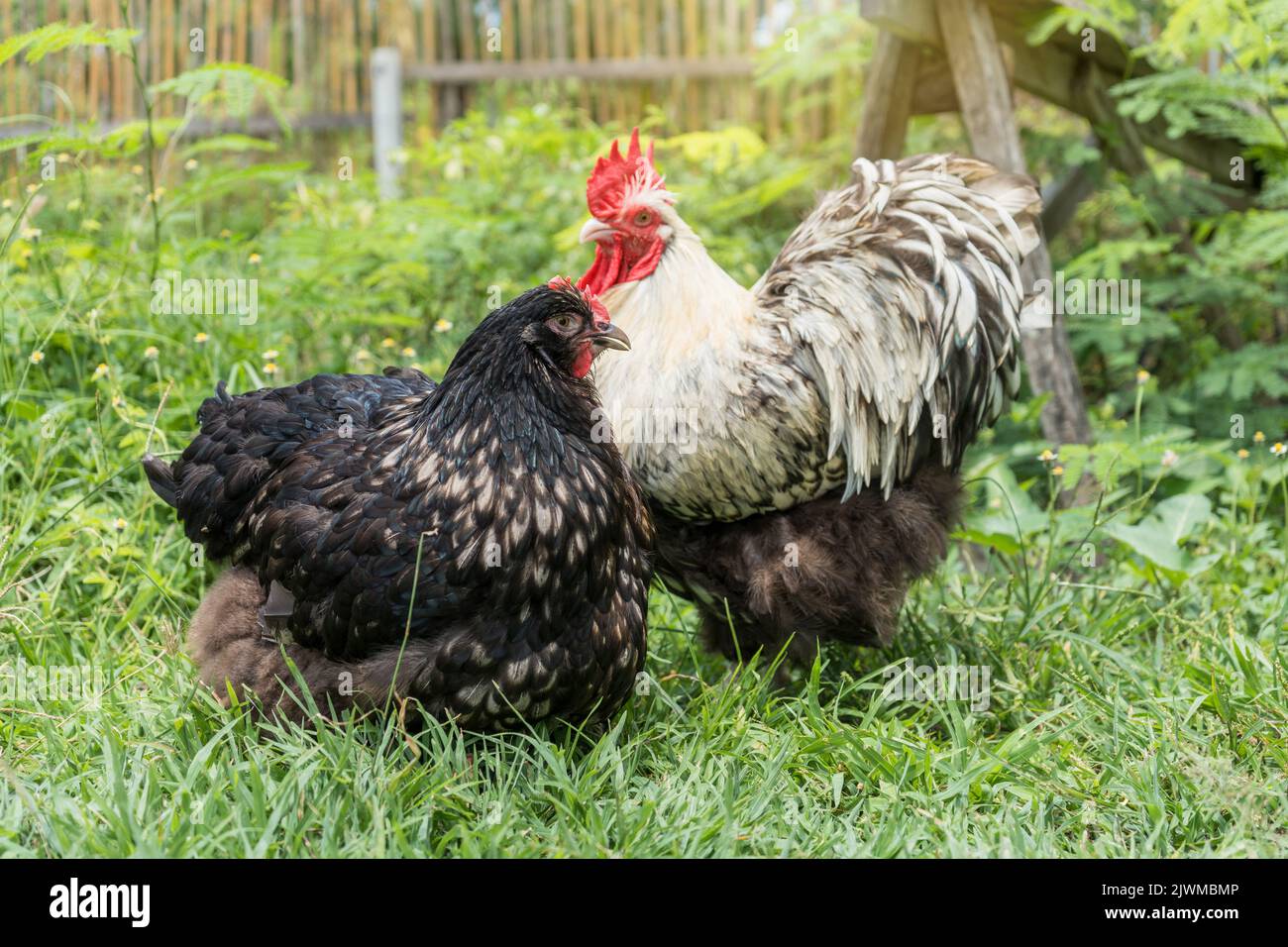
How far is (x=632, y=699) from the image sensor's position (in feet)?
11.3

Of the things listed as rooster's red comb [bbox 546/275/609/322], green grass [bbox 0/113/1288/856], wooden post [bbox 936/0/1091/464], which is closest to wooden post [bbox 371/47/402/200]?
green grass [bbox 0/113/1288/856]

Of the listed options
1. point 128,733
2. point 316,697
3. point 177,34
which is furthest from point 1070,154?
point 177,34

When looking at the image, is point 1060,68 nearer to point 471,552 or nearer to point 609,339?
point 609,339

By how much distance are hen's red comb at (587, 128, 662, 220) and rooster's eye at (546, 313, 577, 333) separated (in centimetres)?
86

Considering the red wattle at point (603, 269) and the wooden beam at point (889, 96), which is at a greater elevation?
the wooden beam at point (889, 96)

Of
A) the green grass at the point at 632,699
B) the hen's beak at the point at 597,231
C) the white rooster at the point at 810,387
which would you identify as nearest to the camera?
the green grass at the point at 632,699

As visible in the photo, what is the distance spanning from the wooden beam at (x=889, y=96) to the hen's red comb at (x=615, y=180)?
2.23m

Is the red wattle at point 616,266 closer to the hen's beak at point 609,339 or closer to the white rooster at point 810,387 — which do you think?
the white rooster at point 810,387

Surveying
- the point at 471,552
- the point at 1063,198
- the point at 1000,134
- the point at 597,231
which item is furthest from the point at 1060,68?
the point at 471,552

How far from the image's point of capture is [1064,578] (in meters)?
4.57

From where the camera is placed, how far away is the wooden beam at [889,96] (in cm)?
557

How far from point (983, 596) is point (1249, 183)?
135 inches

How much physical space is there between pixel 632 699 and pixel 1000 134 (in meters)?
3.43

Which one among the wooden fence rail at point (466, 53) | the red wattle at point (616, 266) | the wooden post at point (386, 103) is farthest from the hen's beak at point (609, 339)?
the wooden post at point (386, 103)
